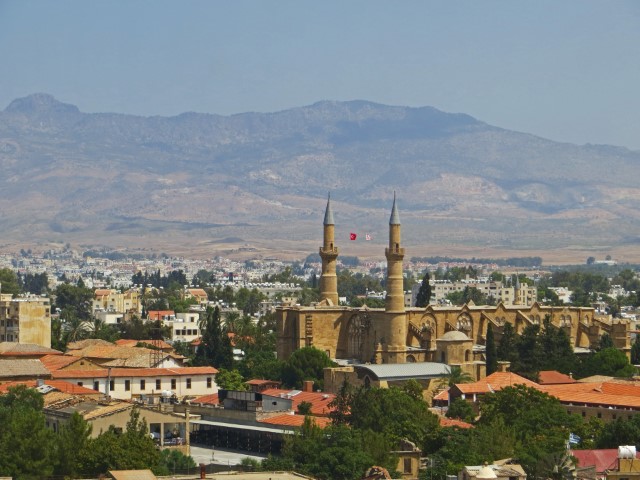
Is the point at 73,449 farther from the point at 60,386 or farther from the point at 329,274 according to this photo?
the point at 329,274

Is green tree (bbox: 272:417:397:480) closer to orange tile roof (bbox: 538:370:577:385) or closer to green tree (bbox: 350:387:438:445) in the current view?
green tree (bbox: 350:387:438:445)

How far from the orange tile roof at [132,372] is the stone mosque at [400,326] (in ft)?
38.9

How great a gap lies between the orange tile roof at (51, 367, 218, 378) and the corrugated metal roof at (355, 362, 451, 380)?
6.41 meters

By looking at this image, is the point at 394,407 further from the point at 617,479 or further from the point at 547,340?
the point at 547,340

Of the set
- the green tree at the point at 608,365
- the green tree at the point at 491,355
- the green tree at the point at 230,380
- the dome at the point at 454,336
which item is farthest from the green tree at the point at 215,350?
the green tree at the point at 608,365

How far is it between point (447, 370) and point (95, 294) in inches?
3263

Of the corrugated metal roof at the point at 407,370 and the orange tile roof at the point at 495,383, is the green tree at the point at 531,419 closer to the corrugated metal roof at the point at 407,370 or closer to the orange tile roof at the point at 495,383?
the orange tile roof at the point at 495,383

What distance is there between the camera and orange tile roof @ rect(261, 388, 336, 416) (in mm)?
57531

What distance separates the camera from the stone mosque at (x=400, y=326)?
74062 millimetres

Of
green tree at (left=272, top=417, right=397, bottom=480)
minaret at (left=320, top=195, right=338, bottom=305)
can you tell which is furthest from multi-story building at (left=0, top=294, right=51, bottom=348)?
green tree at (left=272, top=417, right=397, bottom=480)

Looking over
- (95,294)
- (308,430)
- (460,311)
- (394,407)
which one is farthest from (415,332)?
(95,294)

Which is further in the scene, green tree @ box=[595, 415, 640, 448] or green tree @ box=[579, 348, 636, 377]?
green tree @ box=[579, 348, 636, 377]

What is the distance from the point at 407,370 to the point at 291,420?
15.2 metres

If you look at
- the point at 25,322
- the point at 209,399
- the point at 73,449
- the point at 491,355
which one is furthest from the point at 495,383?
the point at 25,322
